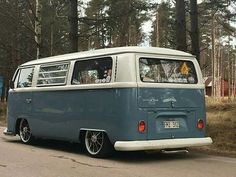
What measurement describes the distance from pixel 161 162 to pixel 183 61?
2.45m

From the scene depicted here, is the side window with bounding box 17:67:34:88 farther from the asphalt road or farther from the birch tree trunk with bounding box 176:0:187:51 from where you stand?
the birch tree trunk with bounding box 176:0:187:51

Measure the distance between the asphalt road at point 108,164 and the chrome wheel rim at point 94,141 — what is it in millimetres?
216

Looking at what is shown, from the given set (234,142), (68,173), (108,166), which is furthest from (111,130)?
(234,142)

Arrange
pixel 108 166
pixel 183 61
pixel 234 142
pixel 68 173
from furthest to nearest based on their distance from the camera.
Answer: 1. pixel 234 142
2. pixel 183 61
3. pixel 108 166
4. pixel 68 173

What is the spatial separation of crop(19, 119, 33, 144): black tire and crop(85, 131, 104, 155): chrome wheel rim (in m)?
3.14

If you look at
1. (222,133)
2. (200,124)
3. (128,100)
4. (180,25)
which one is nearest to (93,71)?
(128,100)

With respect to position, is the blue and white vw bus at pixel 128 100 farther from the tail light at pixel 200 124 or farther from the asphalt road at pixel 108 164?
the asphalt road at pixel 108 164

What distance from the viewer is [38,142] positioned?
48.6 feet

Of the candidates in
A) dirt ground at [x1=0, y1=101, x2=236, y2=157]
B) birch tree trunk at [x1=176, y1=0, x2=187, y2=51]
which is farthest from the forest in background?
dirt ground at [x1=0, y1=101, x2=236, y2=157]

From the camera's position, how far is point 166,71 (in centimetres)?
1136

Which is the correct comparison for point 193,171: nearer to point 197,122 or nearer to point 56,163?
point 197,122

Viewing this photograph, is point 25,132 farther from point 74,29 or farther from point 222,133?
point 74,29

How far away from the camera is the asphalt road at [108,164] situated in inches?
368

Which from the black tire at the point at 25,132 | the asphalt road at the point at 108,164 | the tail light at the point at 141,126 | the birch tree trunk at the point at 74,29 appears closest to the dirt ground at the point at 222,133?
the asphalt road at the point at 108,164
